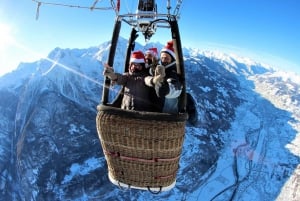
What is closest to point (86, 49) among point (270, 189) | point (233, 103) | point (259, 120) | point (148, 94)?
point (233, 103)

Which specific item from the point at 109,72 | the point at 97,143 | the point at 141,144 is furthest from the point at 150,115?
the point at 97,143

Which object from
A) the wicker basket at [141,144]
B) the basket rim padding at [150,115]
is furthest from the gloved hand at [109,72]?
the basket rim padding at [150,115]

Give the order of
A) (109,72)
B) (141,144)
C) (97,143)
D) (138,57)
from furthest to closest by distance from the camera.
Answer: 1. (97,143)
2. (138,57)
3. (109,72)
4. (141,144)

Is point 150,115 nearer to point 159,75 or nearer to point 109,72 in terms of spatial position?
point 159,75

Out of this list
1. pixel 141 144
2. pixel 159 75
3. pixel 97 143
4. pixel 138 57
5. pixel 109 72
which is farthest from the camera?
pixel 97 143

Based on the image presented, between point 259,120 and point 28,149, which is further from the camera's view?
point 259,120

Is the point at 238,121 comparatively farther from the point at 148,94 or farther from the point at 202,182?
the point at 148,94

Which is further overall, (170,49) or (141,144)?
(170,49)
